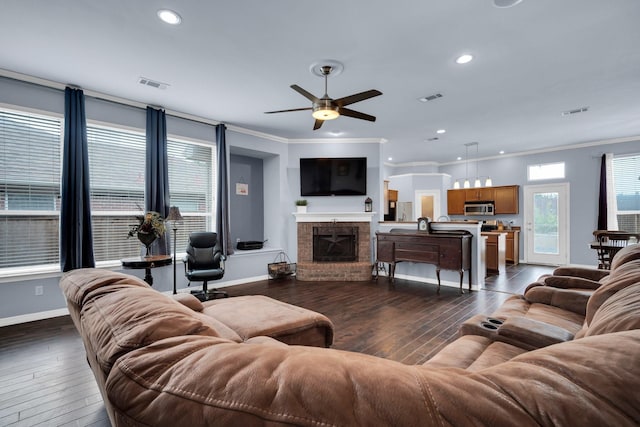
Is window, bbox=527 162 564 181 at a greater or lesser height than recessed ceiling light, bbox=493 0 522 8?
lesser

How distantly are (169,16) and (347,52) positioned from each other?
5.34 feet

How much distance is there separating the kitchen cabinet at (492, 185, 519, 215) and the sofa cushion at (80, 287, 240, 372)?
8.91 meters

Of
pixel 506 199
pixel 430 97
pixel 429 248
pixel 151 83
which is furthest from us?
pixel 506 199

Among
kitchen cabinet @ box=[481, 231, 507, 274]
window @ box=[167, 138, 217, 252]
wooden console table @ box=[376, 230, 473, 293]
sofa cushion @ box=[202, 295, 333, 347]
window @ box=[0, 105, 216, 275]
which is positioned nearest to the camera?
sofa cushion @ box=[202, 295, 333, 347]

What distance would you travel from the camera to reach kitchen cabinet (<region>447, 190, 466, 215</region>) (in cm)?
881

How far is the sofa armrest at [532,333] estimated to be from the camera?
1.44 meters

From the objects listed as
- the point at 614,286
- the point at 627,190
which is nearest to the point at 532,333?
the point at 614,286

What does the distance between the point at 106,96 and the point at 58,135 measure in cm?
78

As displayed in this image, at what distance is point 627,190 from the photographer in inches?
259

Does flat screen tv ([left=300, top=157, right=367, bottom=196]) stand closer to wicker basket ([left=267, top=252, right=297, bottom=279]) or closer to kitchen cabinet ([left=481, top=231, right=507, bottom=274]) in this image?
wicker basket ([left=267, top=252, right=297, bottom=279])

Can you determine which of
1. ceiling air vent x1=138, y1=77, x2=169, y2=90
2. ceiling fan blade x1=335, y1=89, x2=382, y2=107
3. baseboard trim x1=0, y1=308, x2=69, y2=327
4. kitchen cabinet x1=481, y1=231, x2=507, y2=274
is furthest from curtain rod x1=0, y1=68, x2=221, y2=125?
kitchen cabinet x1=481, y1=231, x2=507, y2=274

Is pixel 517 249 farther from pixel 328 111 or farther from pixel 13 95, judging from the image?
pixel 13 95

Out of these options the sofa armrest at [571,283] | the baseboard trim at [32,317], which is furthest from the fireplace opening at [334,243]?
the baseboard trim at [32,317]

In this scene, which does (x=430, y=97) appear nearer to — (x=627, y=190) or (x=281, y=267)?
(x=281, y=267)
